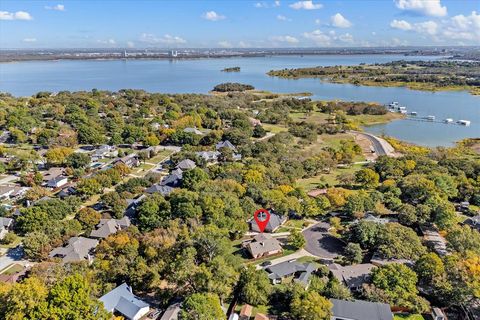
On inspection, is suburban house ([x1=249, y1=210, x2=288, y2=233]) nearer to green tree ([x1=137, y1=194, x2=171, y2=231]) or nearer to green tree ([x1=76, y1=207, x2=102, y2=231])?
green tree ([x1=137, y1=194, x2=171, y2=231])

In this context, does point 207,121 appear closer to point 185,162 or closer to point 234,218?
point 185,162

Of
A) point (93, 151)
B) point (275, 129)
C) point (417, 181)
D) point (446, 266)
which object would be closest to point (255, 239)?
point (446, 266)

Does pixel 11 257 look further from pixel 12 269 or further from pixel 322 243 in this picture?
pixel 322 243

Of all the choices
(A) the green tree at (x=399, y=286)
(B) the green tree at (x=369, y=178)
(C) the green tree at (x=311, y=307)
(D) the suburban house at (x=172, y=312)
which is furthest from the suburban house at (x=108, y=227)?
(B) the green tree at (x=369, y=178)

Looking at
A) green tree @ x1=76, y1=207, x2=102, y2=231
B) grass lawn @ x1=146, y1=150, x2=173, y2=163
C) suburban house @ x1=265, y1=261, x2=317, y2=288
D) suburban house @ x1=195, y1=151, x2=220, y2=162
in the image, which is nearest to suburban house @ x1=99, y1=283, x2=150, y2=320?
suburban house @ x1=265, y1=261, x2=317, y2=288

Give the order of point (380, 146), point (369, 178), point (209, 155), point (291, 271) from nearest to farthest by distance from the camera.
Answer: point (291, 271)
point (369, 178)
point (209, 155)
point (380, 146)

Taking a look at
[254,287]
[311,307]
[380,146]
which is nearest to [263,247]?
[254,287]
